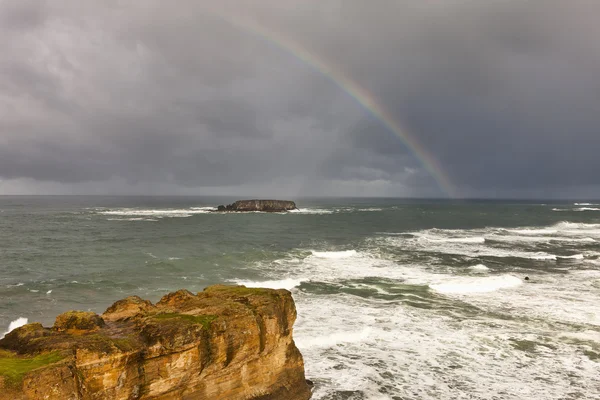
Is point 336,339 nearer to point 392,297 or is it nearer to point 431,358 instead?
point 431,358

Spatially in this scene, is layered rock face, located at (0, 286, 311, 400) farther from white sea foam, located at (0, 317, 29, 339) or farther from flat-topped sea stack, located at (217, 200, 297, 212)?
flat-topped sea stack, located at (217, 200, 297, 212)

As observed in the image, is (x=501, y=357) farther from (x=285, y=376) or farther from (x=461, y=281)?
(x=461, y=281)

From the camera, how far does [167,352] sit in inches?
328

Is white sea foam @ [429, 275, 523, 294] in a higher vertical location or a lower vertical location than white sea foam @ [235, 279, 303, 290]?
higher

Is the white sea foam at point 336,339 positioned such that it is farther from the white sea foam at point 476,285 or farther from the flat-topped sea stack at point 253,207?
the flat-topped sea stack at point 253,207

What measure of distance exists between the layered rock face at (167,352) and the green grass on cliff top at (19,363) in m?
0.02

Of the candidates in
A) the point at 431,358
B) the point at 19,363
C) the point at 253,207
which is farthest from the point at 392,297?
the point at 253,207

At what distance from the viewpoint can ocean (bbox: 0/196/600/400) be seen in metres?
13.7

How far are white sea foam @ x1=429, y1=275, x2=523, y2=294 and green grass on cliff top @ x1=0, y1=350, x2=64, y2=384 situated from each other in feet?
79.6

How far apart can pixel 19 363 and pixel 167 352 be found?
9.10 ft

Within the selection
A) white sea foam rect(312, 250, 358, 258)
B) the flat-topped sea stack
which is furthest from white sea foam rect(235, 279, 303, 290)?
the flat-topped sea stack

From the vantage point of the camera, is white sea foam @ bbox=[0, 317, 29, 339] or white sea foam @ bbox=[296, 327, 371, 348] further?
white sea foam @ bbox=[0, 317, 29, 339]

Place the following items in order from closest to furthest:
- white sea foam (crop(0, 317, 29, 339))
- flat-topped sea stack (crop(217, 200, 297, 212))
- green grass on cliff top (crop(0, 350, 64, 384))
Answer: green grass on cliff top (crop(0, 350, 64, 384)) → white sea foam (crop(0, 317, 29, 339)) → flat-topped sea stack (crop(217, 200, 297, 212))

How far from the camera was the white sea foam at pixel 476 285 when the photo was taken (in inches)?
1031
